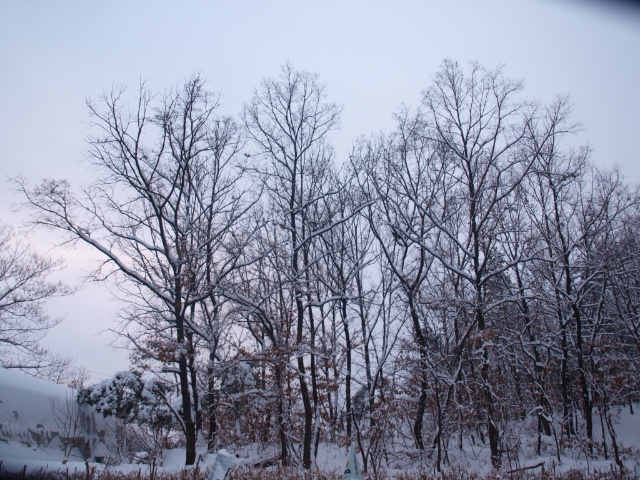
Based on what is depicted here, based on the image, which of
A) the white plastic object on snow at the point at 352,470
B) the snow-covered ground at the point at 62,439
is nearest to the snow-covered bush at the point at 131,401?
the snow-covered ground at the point at 62,439

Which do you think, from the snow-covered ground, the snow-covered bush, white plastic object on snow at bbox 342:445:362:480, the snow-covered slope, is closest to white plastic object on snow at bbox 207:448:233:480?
white plastic object on snow at bbox 342:445:362:480

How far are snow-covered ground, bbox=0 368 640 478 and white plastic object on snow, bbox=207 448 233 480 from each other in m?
7.30

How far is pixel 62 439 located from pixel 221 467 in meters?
13.4

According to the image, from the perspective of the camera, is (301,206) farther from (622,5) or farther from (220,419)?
(622,5)

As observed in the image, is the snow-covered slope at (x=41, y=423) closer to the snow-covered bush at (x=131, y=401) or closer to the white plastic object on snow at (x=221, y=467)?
the snow-covered bush at (x=131, y=401)

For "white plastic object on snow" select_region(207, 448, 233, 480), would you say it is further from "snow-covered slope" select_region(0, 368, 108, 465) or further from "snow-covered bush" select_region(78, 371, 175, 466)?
"snow-covered bush" select_region(78, 371, 175, 466)

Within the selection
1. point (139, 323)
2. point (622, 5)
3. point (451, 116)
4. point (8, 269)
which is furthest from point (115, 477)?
point (8, 269)

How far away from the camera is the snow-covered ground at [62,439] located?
500 inches

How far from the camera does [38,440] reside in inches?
552

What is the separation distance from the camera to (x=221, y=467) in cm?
540

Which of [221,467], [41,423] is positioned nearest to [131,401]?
[41,423]

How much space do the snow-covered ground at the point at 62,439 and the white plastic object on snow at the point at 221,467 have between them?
23.9 ft

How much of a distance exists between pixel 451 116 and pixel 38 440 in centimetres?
1899

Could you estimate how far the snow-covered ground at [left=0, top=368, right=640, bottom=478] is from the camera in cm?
1270
